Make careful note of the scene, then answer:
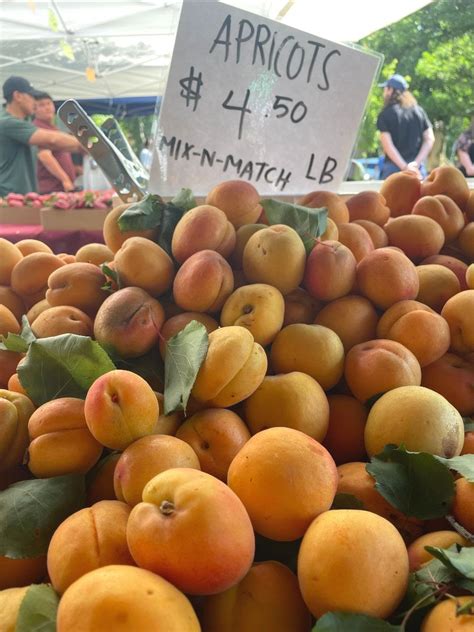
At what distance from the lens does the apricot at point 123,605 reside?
455 mm

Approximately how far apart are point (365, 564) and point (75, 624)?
0.90 feet

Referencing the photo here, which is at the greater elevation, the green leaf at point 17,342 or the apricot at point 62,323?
the apricot at point 62,323

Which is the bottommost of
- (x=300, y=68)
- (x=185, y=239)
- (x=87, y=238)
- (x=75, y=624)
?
(x=87, y=238)

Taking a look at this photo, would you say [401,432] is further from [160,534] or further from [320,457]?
[160,534]

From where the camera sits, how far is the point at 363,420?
91cm

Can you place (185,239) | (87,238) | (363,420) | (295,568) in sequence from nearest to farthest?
(295,568) < (363,420) < (185,239) < (87,238)

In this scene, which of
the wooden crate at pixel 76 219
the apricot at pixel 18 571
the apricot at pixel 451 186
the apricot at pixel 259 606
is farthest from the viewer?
the wooden crate at pixel 76 219

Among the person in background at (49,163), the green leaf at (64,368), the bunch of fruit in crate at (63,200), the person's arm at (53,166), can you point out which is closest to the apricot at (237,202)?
the green leaf at (64,368)

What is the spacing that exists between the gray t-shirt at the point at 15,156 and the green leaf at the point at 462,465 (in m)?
3.84

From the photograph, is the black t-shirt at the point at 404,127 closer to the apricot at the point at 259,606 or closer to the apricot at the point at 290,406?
the apricot at the point at 290,406

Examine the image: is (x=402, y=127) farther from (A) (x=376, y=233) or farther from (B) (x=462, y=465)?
(B) (x=462, y=465)

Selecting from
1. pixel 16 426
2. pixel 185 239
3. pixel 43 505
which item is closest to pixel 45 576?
pixel 43 505

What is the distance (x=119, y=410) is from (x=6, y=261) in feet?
2.65

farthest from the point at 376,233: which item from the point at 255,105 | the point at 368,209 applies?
the point at 255,105
